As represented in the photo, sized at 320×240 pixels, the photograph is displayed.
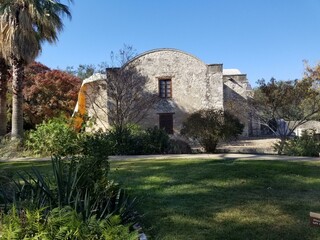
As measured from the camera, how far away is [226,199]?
5887mm

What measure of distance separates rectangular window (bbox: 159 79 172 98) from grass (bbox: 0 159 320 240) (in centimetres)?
1974

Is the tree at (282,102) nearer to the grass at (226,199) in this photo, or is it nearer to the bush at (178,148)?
the bush at (178,148)

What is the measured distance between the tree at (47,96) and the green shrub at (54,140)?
12.5 m

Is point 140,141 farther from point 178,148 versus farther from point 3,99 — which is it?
point 3,99

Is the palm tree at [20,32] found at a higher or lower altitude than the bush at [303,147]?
higher

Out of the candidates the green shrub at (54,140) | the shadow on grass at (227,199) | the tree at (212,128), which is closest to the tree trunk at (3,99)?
the green shrub at (54,140)

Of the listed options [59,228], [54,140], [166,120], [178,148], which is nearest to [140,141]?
[178,148]

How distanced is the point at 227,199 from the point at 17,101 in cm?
1292

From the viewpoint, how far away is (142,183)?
7273 mm

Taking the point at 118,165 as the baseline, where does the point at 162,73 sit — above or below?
above

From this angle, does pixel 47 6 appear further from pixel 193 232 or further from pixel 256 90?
pixel 193 232

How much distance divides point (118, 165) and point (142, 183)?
9.39ft

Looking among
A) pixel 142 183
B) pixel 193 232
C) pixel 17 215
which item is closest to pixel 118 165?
pixel 142 183

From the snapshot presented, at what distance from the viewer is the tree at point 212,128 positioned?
14477 millimetres
